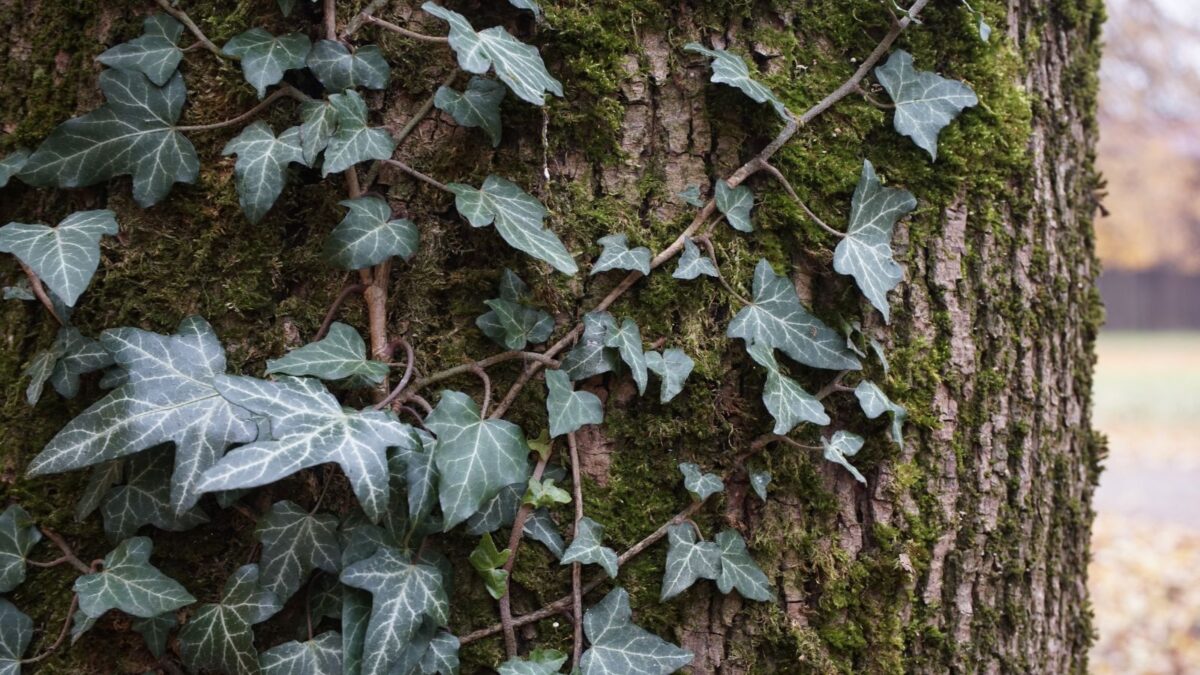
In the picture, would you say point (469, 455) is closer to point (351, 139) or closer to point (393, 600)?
point (393, 600)

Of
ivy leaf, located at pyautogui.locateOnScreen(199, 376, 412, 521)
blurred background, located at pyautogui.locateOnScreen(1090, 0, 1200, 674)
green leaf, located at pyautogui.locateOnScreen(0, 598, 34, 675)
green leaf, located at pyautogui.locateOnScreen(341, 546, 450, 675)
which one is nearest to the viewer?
ivy leaf, located at pyautogui.locateOnScreen(199, 376, 412, 521)

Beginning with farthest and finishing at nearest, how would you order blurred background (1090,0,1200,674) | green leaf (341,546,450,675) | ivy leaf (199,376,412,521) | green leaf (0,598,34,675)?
blurred background (1090,0,1200,674) → green leaf (0,598,34,675) → green leaf (341,546,450,675) → ivy leaf (199,376,412,521)

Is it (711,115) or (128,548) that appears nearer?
(128,548)

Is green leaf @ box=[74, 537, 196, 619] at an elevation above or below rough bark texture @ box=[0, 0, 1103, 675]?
below

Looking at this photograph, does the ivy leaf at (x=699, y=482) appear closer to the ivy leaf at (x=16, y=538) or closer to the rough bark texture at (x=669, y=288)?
the rough bark texture at (x=669, y=288)

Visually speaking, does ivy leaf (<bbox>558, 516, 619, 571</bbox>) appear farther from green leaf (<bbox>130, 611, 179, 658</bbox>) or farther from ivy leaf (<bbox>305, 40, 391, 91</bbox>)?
ivy leaf (<bbox>305, 40, 391, 91</bbox>)

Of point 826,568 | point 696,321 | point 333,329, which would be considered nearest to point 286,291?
point 333,329

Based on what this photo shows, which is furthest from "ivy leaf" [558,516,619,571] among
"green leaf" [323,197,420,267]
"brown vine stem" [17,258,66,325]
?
"brown vine stem" [17,258,66,325]

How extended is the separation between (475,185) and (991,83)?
34.3 inches

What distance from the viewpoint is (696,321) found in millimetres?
1235

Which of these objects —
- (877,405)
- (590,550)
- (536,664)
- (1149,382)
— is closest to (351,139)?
(590,550)

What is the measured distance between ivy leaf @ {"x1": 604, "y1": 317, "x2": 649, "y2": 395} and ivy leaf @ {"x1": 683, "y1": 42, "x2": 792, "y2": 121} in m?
0.38

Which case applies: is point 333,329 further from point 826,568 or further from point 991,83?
point 991,83

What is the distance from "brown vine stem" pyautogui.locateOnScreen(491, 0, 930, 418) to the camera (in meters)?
1.19
